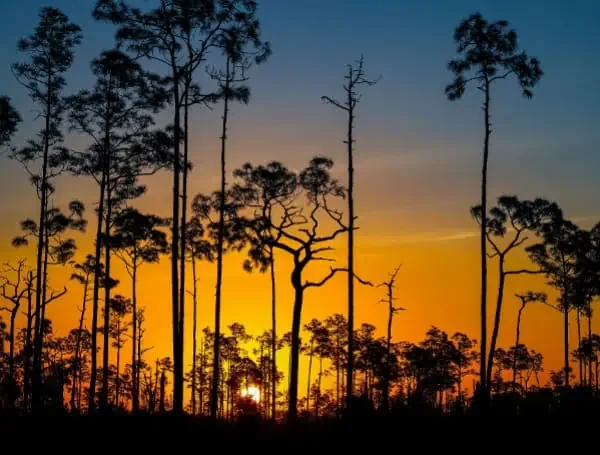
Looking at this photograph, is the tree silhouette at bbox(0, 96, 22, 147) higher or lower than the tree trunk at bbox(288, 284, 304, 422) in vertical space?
higher

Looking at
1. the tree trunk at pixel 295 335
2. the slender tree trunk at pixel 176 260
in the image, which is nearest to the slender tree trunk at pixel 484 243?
the tree trunk at pixel 295 335

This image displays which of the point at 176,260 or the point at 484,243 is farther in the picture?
the point at 484,243

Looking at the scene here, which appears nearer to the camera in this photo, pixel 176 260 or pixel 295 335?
pixel 176 260

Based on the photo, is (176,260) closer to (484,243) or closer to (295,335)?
(295,335)


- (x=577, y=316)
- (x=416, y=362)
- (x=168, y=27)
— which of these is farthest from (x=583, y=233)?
(x=168, y=27)

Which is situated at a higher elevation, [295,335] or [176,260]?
[176,260]

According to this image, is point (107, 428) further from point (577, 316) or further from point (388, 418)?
point (577, 316)

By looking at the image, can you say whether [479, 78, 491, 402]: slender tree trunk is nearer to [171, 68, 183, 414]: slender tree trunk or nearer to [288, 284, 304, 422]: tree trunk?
[288, 284, 304, 422]: tree trunk

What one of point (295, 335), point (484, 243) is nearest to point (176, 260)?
point (295, 335)

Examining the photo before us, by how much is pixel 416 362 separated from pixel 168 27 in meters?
57.3

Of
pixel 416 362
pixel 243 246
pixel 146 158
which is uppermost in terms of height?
pixel 146 158

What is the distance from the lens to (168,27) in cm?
2456

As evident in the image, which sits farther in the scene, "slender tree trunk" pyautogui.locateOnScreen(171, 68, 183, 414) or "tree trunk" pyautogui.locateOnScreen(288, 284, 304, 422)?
"tree trunk" pyautogui.locateOnScreen(288, 284, 304, 422)

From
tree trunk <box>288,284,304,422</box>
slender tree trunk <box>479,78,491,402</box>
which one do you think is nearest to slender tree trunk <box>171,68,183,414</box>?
tree trunk <box>288,284,304,422</box>
